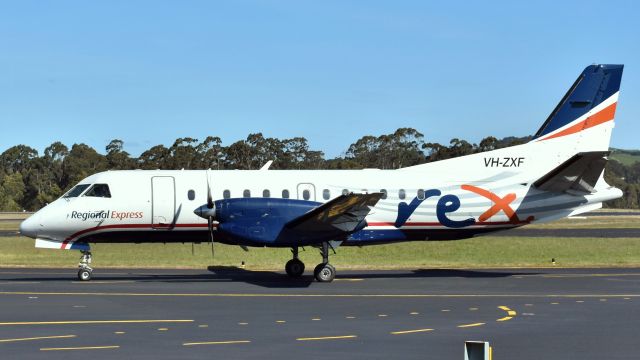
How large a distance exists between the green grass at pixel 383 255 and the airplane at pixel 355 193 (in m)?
5.75

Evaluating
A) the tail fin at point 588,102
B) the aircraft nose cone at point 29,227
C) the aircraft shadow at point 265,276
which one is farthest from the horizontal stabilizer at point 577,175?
the aircraft nose cone at point 29,227

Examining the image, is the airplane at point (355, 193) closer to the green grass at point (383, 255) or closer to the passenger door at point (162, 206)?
the passenger door at point (162, 206)

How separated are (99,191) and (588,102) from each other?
1714 cm

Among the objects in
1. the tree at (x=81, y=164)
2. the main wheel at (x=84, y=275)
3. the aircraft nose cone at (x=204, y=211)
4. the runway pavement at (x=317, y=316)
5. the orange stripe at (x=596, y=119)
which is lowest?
the runway pavement at (x=317, y=316)

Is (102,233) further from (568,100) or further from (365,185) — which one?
(568,100)

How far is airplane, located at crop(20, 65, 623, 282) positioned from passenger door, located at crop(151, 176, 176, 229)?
1.3 inches

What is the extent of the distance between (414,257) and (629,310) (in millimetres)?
20337

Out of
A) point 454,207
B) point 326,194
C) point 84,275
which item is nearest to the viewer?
point 84,275

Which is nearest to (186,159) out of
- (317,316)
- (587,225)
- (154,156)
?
(154,156)

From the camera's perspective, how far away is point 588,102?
3017cm

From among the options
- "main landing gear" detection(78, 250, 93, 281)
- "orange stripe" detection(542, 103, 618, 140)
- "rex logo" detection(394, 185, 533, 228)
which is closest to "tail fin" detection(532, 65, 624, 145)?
"orange stripe" detection(542, 103, 618, 140)

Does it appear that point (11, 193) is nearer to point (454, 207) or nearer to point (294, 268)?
point (294, 268)

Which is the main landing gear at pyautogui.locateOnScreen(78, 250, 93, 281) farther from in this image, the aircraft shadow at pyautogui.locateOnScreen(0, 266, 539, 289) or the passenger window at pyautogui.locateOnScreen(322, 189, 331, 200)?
the passenger window at pyautogui.locateOnScreen(322, 189, 331, 200)

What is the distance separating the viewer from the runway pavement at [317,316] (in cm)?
1434
